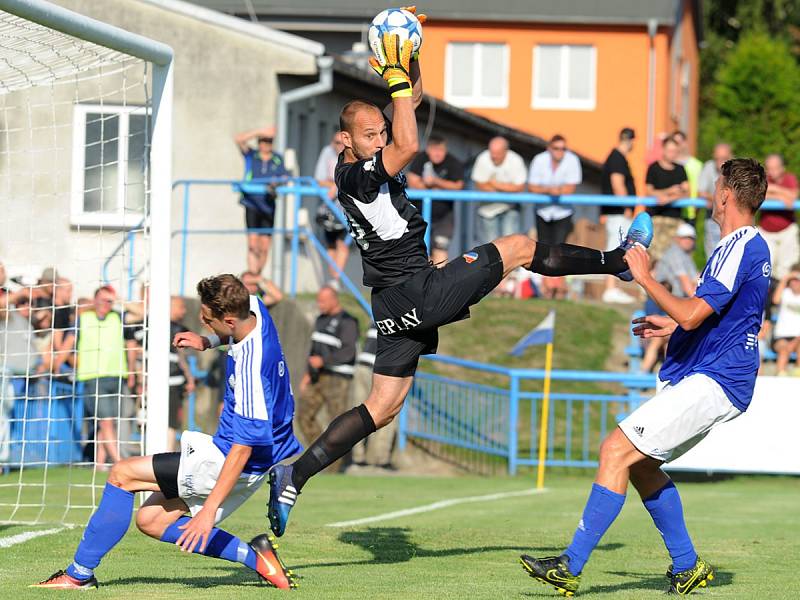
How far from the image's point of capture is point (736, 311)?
284 inches

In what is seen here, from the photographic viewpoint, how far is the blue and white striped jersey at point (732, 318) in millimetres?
7109

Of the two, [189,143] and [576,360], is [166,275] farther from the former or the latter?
[189,143]

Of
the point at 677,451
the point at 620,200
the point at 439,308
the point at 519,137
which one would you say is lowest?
the point at 677,451

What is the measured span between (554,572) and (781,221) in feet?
41.3

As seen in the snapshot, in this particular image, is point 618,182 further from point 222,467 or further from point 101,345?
point 222,467

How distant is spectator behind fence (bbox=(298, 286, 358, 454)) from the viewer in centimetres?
1703

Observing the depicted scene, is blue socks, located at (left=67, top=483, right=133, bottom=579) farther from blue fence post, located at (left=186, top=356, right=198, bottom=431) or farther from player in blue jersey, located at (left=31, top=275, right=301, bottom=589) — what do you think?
blue fence post, located at (left=186, top=356, right=198, bottom=431)

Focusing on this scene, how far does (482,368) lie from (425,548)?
8.12 metres

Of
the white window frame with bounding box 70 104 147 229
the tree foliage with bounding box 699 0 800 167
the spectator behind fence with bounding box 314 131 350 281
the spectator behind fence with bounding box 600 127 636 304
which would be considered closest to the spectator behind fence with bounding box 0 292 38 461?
the white window frame with bounding box 70 104 147 229

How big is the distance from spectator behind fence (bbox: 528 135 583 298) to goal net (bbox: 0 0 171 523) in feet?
17.4

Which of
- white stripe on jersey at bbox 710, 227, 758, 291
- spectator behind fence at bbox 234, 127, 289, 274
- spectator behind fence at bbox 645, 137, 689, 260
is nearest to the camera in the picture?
white stripe on jersey at bbox 710, 227, 758, 291

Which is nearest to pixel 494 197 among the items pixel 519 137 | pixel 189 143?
pixel 189 143

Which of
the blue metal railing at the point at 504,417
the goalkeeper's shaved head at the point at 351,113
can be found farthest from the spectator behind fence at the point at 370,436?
the goalkeeper's shaved head at the point at 351,113

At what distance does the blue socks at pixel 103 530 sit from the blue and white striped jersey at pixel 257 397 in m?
0.57
